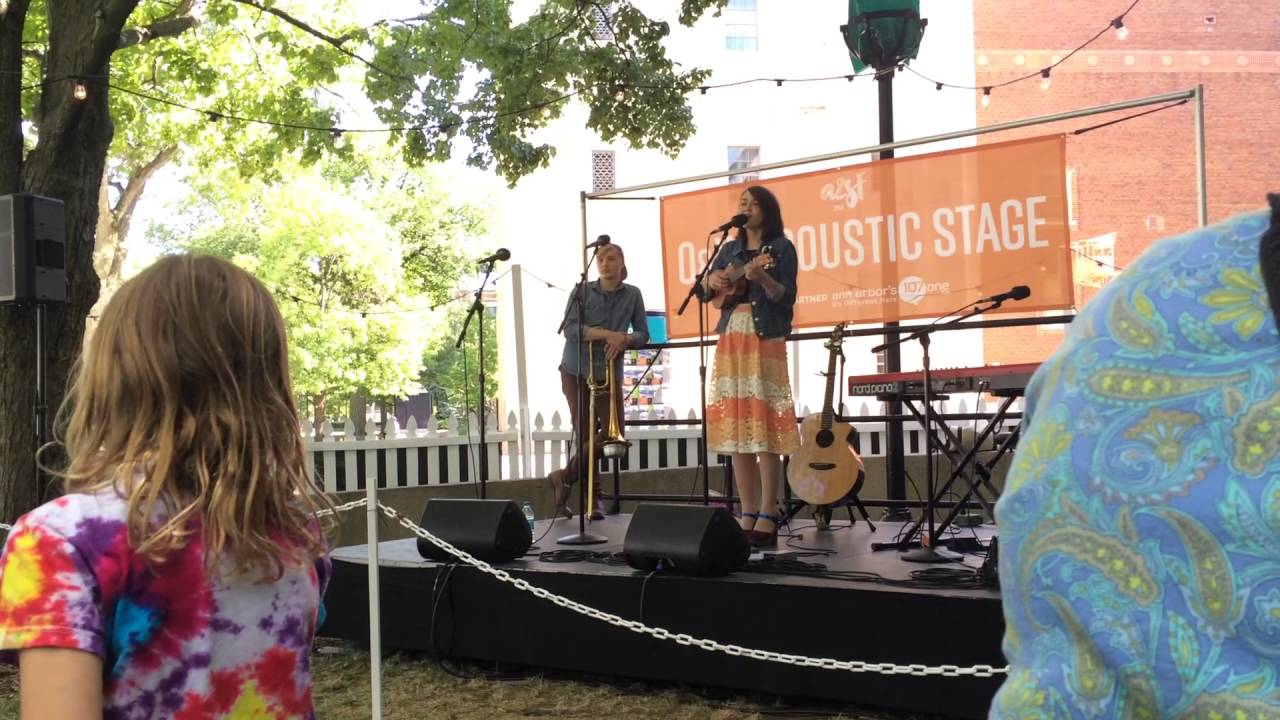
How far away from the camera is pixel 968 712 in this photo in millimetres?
4273

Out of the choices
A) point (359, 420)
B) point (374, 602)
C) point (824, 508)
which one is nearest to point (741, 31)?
point (359, 420)

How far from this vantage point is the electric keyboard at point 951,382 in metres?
5.11

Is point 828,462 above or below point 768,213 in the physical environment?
below

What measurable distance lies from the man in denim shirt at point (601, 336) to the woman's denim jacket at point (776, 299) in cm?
146

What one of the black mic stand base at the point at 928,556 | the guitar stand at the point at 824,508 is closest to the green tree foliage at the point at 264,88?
the guitar stand at the point at 824,508

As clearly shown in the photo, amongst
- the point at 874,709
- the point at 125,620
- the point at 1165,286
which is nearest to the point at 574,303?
the point at 874,709

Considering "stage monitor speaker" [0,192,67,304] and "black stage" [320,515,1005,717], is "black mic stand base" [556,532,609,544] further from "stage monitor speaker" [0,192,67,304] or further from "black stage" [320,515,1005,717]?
"stage monitor speaker" [0,192,67,304]

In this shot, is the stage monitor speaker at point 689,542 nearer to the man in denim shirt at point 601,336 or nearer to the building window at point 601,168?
the man in denim shirt at point 601,336

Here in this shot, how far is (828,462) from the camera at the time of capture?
22.3 ft

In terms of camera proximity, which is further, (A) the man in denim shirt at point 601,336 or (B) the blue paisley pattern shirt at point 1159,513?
(A) the man in denim shirt at point 601,336

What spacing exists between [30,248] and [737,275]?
3.65 meters

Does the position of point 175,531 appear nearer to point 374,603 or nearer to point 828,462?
point 374,603

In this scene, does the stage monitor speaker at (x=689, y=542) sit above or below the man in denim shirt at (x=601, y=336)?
below

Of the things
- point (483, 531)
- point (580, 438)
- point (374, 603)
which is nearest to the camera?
point (374, 603)
